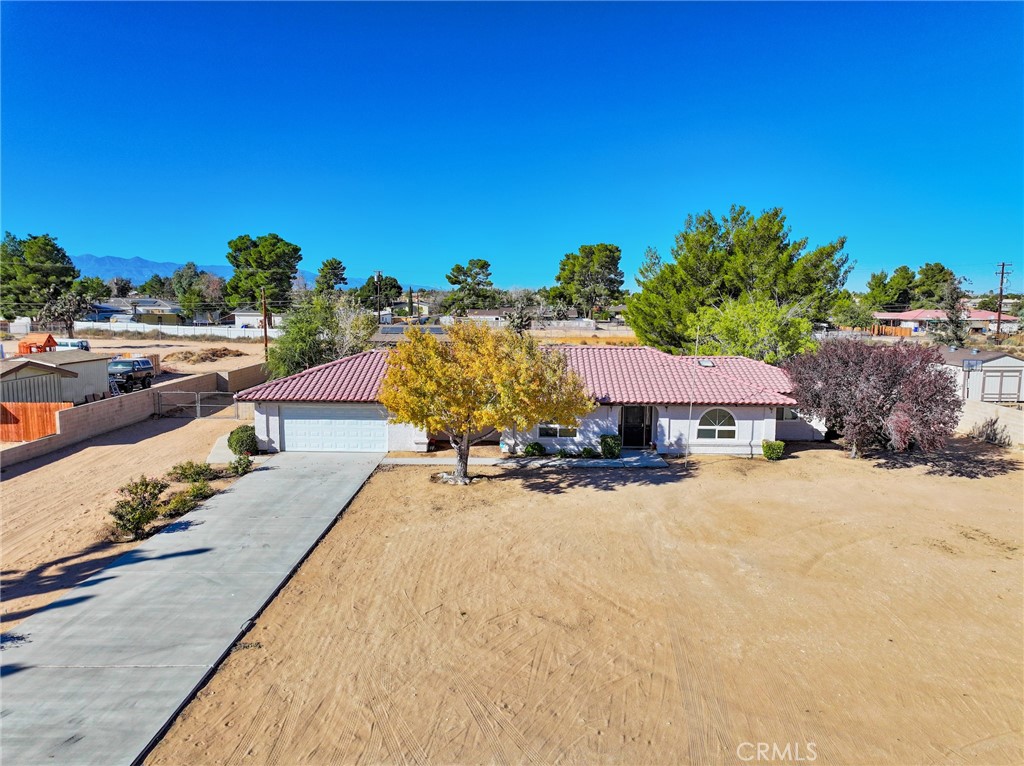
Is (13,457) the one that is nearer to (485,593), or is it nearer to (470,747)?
(485,593)

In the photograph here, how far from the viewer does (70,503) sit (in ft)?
51.2

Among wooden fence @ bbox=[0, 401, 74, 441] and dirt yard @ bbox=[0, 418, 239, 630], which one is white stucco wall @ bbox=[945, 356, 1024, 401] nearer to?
dirt yard @ bbox=[0, 418, 239, 630]

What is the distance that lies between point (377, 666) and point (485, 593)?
284 cm

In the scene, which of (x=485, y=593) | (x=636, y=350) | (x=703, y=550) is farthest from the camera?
(x=636, y=350)

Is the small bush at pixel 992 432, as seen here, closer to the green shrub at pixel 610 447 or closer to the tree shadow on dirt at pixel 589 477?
the tree shadow on dirt at pixel 589 477

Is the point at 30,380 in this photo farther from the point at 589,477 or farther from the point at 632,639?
the point at 632,639

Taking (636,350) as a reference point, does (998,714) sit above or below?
below

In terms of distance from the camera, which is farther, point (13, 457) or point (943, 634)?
point (13, 457)

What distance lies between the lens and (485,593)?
11.2 metres

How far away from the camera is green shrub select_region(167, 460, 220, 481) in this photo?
17.7 metres

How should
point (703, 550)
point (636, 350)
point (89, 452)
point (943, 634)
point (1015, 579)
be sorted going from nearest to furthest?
point (943, 634) < point (1015, 579) < point (703, 550) < point (89, 452) < point (636, 350)

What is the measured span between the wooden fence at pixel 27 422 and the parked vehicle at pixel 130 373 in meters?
11.5

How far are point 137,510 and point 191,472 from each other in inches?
165

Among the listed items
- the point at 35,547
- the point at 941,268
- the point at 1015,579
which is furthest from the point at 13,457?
the point at 941,268
